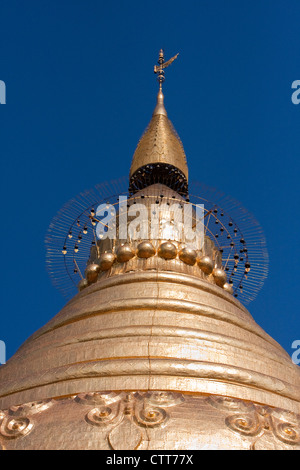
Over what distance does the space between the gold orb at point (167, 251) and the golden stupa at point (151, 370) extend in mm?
17

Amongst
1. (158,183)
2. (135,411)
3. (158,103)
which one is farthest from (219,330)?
(158,103)

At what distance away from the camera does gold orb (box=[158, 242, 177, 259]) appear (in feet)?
32.9

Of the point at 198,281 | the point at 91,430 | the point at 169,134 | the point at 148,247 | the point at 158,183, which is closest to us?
the point at 91,430

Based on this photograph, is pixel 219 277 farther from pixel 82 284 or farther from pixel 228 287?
pixel 82 284

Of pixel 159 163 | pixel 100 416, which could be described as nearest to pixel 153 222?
pixel 159 163

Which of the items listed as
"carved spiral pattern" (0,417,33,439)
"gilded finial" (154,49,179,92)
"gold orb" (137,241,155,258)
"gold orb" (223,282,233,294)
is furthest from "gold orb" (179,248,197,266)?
"gilded finial" (154,49,179,92)

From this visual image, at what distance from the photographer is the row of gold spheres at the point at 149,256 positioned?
10078 millimetres

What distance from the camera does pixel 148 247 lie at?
33.1 ft

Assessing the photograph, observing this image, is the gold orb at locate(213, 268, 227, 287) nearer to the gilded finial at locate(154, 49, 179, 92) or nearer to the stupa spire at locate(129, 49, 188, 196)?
the stupa spire at locate(129, 49, 188, 196)

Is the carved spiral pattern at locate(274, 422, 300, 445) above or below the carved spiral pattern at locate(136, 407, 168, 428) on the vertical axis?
below

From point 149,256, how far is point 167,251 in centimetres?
28

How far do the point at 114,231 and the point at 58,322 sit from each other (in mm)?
3027

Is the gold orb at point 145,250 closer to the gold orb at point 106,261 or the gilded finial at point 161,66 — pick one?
the gold orb at point 106,261
